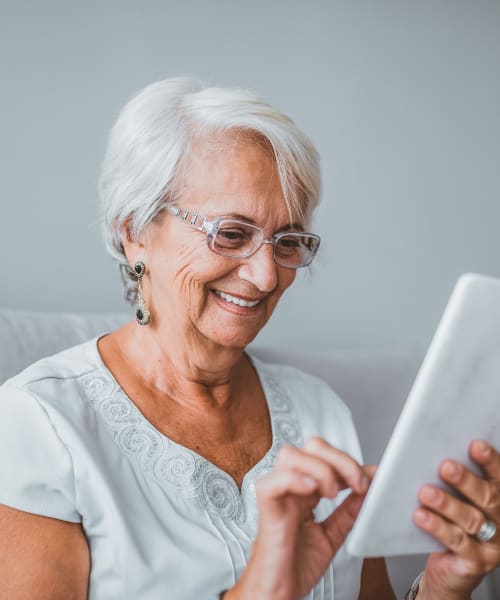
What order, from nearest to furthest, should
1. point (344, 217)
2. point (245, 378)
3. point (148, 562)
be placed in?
point (148, 562), point (245, 378), point (344, 217)

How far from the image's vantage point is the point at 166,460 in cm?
125

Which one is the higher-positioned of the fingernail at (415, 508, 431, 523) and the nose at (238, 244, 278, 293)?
the nose at (238, 244, 278, 293)

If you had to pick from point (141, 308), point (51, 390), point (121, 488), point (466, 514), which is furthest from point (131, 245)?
point (466, 514)

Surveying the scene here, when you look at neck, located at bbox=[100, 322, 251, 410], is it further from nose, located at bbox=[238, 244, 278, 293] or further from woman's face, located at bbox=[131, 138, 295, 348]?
nose, located at bbox=[238, 244, 278, 293]

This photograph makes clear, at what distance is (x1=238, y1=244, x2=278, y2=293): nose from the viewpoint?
51.0 inches

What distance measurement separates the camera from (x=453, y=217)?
8.16 feet

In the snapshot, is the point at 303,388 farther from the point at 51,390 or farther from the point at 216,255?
the point at 51,390

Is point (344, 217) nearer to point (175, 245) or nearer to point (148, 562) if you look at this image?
point (175, 245)

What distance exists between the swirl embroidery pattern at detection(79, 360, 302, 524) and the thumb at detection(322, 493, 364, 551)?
287 mm

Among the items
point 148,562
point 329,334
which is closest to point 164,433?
point 148,562

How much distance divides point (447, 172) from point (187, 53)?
0.98 meters

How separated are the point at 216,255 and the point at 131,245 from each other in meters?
0.20

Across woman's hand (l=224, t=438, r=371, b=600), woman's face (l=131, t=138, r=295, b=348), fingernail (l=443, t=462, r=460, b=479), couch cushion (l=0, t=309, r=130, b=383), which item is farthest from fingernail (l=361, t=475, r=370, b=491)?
couch cushion (l=0, t=309, r=130, b=383)

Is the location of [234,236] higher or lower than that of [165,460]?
higher
